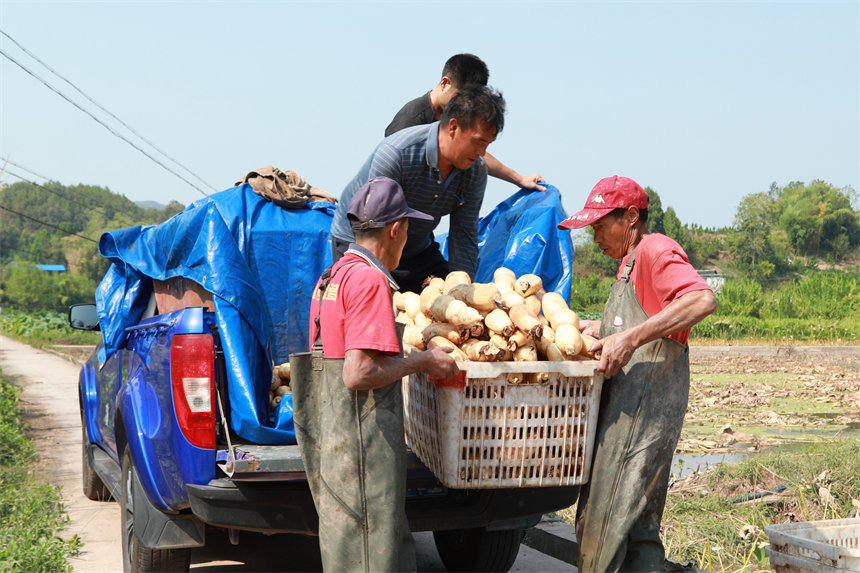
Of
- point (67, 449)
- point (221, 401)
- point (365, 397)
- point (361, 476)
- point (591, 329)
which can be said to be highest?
point (591, 329)

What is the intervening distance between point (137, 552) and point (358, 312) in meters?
2.27

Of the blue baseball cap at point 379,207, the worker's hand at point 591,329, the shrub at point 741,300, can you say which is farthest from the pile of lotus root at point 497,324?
the shrub at point 741,300

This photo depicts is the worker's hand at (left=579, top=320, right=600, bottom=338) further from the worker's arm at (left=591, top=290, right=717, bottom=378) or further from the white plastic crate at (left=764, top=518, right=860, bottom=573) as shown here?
the white plastic crate at (left=764, top=518, right=860, bottom=573)

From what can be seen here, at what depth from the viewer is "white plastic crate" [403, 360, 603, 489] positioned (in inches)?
123

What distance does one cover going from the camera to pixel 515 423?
3.16m

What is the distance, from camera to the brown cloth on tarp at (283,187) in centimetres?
537

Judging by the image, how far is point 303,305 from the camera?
5180mm

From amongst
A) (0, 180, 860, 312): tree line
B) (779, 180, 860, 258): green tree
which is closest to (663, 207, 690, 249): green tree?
(0, 180, 860, 312): tree line

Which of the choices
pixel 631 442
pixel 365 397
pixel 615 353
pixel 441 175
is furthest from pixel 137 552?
pixel 615 353

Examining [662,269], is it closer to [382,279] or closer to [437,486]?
[382,279]

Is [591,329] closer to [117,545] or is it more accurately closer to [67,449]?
[117,545]

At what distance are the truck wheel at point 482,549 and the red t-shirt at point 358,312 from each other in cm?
226

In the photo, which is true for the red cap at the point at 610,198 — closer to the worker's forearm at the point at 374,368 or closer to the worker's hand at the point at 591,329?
the worker's hand at the point at 591,329

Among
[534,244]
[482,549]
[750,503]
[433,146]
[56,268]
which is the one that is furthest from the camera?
[56,268]
